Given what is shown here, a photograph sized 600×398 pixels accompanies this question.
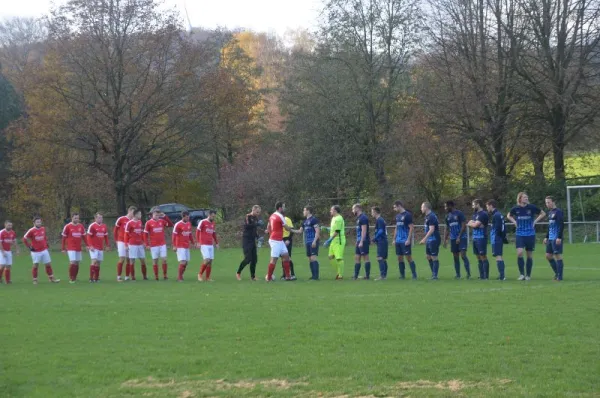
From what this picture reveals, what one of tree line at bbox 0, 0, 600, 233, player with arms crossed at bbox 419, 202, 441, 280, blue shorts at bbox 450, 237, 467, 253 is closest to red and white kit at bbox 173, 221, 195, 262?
player with arms crossed at bbox 419, 202, 441, 280

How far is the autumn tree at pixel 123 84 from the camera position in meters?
43.4

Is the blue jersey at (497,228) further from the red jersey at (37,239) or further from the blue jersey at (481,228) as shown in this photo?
the red jersey at (37,239)

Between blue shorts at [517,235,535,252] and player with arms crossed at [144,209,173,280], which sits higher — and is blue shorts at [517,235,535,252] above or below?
below

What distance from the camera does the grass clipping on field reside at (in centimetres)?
789

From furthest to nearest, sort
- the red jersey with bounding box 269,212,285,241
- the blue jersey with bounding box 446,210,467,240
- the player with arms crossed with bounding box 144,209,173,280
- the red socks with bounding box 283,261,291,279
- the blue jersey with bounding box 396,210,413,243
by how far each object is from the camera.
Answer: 1. the player with arms crossed with bounding box 144,209,173,280
2. the red socks with bounding box 283,261,291,279
3. the red jersey with bounding box 269,212,285,241
4. the blue jersey with bounding box 396,210,413,243
5. the blue jersey with bounding box 446,210,467,240

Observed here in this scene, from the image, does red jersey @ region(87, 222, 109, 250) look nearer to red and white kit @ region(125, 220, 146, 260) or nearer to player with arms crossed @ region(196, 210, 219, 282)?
red and white kit @ region(125, 220, 146, 260)

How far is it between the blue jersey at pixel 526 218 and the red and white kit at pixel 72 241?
482 inches

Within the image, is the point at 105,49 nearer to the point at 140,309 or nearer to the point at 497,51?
the point at 497,51

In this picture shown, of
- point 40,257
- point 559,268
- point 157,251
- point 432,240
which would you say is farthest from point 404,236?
point 40,257

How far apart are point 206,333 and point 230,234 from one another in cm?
3267

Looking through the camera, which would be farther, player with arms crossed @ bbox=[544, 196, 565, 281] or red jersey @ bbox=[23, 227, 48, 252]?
red jersey @ bbox=[23, 227, 48, 252]

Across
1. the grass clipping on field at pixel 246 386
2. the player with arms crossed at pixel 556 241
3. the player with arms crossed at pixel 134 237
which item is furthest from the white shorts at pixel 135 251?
the grass clipping on field at pixel 246 386

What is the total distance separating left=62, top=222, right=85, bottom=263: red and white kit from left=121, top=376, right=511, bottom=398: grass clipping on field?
15071mm

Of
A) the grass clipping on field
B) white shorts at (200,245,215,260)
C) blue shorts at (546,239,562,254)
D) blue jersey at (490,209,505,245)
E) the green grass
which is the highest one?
blue jersey at (490,209,505,245)
